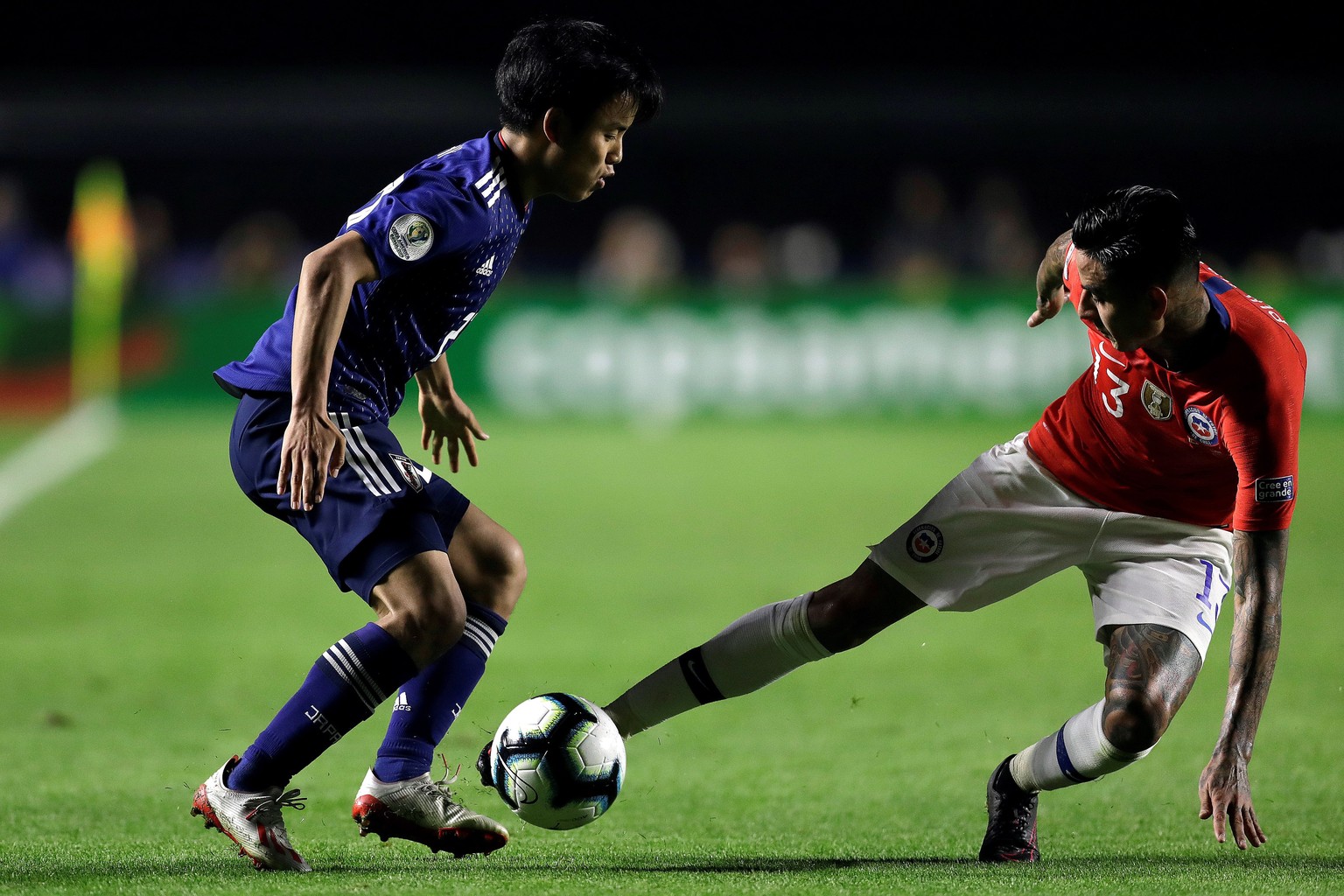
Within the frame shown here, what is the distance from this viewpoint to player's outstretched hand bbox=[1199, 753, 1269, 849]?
348cm

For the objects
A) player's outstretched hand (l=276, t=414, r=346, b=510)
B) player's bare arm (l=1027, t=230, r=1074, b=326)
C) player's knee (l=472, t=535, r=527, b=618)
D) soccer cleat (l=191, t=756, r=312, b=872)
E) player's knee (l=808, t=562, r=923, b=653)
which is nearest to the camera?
player's outstretched hand (l=276, t=414, r=346, b=510)

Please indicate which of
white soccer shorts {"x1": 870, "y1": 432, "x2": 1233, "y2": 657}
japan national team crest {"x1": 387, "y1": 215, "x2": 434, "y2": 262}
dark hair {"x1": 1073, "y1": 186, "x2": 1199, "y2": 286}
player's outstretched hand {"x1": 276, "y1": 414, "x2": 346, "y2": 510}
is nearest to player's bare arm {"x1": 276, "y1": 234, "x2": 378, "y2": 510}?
player's outstretched hand {"x1": 276, "y1": 414, "x2": 346, "y2": 510}

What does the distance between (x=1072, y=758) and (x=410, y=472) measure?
173 centimetres

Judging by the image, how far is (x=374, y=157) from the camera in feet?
72.9

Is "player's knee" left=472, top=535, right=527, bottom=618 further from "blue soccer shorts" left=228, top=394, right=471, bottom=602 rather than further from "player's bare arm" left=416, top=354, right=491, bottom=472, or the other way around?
"player's bare arm" left=416, top=354, right=491, bottom=472

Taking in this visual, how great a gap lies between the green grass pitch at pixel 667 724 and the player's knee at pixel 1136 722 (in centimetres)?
31

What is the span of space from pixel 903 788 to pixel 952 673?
183cm

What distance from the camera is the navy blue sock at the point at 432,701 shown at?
151 inches

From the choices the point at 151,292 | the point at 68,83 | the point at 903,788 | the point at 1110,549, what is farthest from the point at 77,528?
the point at 68,83

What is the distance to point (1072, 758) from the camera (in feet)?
12.7

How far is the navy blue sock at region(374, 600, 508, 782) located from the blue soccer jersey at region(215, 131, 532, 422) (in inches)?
23.3

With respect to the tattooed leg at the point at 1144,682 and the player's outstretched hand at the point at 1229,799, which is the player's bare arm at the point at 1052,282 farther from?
the player's outstretched hand at the point at 1229,799

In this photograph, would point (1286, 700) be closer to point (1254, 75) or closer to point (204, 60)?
point (1254, 75)

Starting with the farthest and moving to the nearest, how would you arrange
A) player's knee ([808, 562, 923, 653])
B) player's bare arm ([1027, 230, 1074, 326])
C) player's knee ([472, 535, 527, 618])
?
player's bare arm ([1027, 230, 1074, 326]) → player's knee ([808, 562, 923, 653]) → player's knee ([472, 535, 527, 618])
